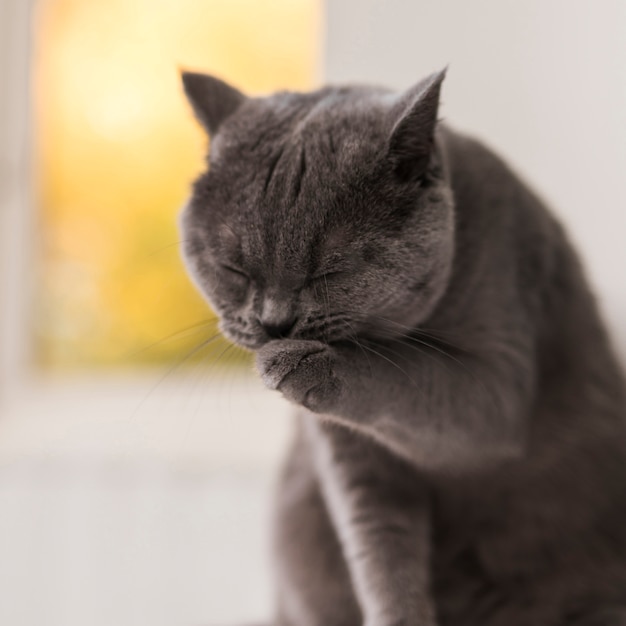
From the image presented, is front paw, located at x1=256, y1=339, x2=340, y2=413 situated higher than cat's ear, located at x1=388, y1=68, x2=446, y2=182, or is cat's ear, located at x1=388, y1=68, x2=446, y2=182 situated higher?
cat's ear, located at x1=388, y1=68, x2=446, y2=182

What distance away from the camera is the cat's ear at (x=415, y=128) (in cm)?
78

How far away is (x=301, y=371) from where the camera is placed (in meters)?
0.77

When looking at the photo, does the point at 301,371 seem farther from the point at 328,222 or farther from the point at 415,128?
the point at 415,128

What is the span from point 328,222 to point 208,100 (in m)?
0.27

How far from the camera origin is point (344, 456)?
3.41ft

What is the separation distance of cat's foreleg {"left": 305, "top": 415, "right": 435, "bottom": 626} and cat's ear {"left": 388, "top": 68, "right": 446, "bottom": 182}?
375mm

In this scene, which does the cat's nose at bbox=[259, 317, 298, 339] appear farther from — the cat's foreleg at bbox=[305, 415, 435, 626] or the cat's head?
the cat's foreleg at bbox=[305, 415, 435, 626]

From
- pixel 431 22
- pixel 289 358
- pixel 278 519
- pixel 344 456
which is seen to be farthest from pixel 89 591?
pixel 431 22

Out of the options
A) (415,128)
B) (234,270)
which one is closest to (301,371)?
(234,270)

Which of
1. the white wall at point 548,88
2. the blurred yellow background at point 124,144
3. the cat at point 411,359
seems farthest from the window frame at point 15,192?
the cat at point 411,359

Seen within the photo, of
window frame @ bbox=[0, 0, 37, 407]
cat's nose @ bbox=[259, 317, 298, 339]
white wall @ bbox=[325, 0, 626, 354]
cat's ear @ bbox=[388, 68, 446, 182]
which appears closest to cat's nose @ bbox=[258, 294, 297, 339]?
cat's nose @ bbox=[259, 317, 298, 339]

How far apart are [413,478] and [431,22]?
880 mm

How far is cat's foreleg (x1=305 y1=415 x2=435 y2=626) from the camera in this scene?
994 millimetres

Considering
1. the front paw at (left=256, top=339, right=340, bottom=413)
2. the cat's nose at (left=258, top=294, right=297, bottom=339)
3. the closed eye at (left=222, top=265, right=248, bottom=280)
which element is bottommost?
the front paw at (left=256, top=339, right=340, bottom=413)
